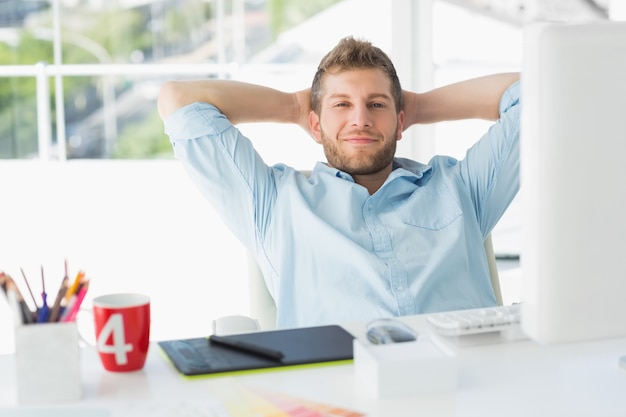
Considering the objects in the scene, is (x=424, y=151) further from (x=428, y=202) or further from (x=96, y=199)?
(x=96, y=199)

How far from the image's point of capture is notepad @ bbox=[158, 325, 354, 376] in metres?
1.19

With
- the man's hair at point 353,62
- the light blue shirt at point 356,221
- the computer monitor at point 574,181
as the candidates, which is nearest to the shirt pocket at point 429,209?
the light blue shirt at point 356,221

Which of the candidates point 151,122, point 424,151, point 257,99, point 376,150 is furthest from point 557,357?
point 151,122

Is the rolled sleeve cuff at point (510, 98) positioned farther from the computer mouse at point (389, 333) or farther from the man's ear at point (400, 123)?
the computer mouse at point (389, 333)

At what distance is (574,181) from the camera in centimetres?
95

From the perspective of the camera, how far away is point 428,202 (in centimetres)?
182

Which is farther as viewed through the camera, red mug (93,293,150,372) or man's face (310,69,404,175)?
man's face (310,69,404,175)

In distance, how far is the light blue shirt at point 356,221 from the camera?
5.59ft

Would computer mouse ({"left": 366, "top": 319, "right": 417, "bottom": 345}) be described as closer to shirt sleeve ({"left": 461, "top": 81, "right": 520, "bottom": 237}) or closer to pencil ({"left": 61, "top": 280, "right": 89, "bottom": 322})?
pencil ({"left": 61, "top": 280, "right": 89, "bottom": 322})

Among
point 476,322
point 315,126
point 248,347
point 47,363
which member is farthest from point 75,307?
point 315,126

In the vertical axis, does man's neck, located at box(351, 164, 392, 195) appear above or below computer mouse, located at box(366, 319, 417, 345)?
above

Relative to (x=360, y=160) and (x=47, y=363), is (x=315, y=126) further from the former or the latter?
(x=47, y=363)

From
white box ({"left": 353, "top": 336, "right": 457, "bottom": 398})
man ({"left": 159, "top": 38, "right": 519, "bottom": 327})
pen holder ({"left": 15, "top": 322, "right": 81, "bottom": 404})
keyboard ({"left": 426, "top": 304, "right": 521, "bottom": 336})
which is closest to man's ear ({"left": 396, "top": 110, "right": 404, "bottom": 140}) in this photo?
Answer: man ({"left": 159, "top": 38, "right": 519, "bottom": 327})

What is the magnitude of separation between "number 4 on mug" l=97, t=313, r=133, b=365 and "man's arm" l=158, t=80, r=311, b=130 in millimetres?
813
